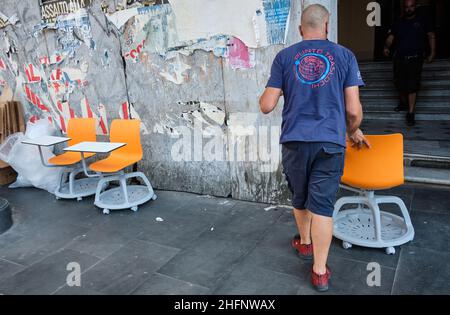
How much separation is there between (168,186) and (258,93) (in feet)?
5.52

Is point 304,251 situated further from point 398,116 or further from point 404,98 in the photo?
point 404,98

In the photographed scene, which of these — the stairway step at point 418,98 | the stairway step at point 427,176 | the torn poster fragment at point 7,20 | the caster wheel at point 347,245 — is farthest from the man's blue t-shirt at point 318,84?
the stairway step at point 418,98

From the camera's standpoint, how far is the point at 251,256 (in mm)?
2922

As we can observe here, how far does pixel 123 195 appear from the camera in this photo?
4.12 meters

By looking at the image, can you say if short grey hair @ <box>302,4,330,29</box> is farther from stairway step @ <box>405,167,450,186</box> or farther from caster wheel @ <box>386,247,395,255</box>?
stairway step @ <box>405,167,450,186</box>

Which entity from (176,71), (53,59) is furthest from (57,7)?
(176,71)

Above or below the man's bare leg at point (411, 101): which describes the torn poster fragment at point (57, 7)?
above

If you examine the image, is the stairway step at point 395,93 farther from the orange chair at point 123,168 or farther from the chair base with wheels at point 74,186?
the chair base with wheels at point 74,186

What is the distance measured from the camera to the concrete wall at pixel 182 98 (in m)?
3.79

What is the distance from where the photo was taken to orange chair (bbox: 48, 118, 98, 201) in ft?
14.5

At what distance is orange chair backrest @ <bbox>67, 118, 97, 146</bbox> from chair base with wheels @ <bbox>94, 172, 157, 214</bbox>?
0.60 m

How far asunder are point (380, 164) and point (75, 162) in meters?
3.37

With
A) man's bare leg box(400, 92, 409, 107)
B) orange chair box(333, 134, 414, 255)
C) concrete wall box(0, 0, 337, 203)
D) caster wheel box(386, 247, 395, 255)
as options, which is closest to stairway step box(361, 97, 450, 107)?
man's bare leg box(400, 92, 409, 107)
